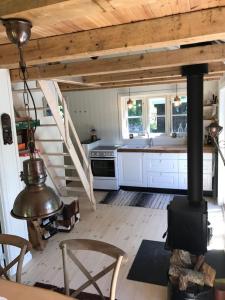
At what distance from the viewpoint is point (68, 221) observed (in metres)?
4.05

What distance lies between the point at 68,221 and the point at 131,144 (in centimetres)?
270

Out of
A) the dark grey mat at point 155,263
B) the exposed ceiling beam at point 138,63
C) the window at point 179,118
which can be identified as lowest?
the dark grey mat at point 155,263

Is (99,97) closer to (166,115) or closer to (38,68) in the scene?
(166,115)

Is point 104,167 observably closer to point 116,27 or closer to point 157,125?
point 157,125

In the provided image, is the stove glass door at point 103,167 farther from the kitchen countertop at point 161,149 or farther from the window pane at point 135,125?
the window pane at point 135,125

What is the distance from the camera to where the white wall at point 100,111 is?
601 centimetres

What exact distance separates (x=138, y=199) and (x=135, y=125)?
6.09 ft

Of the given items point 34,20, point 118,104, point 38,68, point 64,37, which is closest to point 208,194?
point 118,104

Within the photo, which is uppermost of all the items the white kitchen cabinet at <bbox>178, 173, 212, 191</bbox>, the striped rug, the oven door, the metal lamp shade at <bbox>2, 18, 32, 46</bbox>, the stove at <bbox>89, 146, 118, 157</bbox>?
the metal lamp shade at <bbox>2, 18, 32, 46</bbox>

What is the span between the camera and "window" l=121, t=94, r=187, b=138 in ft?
18.9

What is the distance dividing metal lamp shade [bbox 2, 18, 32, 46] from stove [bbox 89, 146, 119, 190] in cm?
435

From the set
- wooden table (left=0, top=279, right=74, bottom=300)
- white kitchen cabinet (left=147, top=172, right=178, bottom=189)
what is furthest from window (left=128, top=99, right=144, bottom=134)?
wooden table (left=0, top=279, right=74, bottom=300)

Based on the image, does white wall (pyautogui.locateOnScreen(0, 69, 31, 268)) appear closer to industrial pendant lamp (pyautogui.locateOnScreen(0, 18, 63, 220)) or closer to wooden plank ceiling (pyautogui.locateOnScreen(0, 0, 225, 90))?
wooden plank ceiling (pyautogui.locateOnScreen(0, 0, 225, 90))

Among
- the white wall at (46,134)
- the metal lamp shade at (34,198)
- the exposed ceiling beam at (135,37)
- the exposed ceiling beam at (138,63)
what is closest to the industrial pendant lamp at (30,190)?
the metal lamp shade at (34,198)
